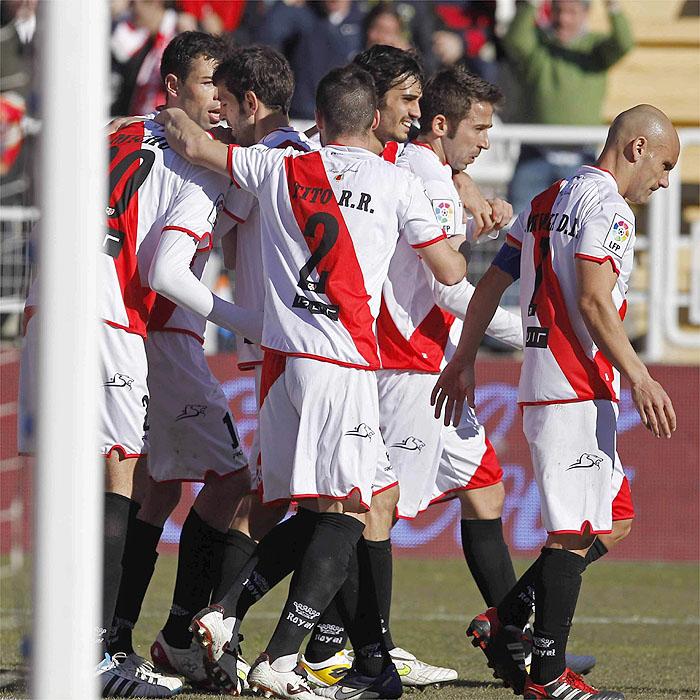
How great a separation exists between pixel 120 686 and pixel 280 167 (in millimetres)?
1902

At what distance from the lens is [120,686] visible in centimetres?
501

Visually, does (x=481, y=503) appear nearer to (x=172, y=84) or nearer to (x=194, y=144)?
(x=194, y=144)

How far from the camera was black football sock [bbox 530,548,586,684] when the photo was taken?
4.82m

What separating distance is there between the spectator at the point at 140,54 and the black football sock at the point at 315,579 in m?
6.23

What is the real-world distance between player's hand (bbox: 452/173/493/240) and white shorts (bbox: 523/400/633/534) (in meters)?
0.92

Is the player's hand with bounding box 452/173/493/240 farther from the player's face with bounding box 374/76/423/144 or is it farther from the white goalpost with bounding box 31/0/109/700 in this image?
the white goalpost with bounding box 31/0/109/700

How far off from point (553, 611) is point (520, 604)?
0.41 m

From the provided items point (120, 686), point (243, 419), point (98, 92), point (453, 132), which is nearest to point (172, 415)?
point (120, 686)

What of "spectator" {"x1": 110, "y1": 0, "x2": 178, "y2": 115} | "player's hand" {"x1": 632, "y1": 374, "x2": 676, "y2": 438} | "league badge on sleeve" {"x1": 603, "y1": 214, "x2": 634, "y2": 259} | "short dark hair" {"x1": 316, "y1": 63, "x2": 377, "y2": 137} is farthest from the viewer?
"spectator" {"x1": 110, "y1": 0, "x2": 178, "y2": 115}

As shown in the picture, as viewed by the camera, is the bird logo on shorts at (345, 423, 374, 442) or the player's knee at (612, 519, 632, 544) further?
the player's knee at (612, 519, 632, 544)

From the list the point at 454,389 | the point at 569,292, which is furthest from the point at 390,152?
the point at 569,292

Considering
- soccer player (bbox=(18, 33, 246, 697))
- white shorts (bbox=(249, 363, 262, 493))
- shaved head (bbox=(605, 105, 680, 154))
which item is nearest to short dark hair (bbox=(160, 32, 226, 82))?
soccer player (bbox=(18, 33, 246, 697))

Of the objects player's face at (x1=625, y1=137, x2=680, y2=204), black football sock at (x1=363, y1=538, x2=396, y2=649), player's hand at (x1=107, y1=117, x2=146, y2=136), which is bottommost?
black football sock at (x1=363, y1=538, x2=396, y2=649)

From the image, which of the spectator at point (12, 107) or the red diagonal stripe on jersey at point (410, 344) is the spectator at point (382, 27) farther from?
the red diagonal stripe on jersey at point (410, 344)
